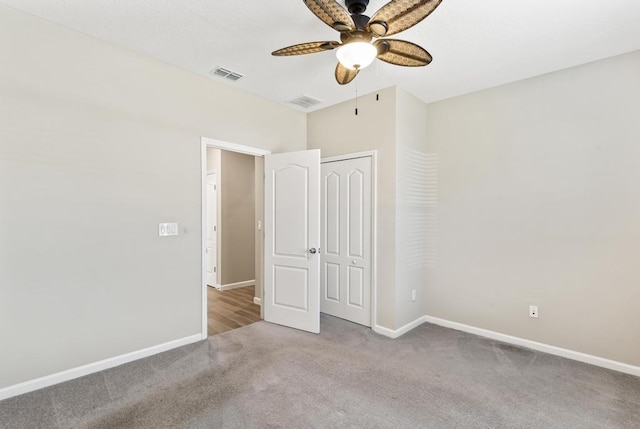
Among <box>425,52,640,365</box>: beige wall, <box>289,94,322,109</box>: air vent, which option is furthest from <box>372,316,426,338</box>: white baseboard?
<box>289,94,322,109</box>: air vent

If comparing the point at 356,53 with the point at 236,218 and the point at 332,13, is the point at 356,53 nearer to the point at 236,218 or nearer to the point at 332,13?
the point at 332,13

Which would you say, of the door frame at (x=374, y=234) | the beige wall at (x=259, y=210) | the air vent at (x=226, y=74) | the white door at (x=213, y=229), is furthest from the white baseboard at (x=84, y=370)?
the air vent at (x=226, y=74)

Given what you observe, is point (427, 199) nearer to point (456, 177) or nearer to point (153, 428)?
point (456, 177)

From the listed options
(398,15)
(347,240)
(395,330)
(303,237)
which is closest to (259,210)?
(303,237)

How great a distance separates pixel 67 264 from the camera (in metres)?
2.42

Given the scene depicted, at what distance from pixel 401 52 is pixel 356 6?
423 mm

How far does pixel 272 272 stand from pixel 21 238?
2.30 metres

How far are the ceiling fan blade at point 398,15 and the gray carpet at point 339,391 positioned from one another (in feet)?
8.00

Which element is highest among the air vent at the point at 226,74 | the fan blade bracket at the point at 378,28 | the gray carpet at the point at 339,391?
the air vent at the point at 226,74

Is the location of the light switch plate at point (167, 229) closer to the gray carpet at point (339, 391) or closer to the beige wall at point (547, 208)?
the gray carpet at point (339, 391)

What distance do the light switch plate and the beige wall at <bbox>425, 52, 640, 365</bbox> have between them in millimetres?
2991

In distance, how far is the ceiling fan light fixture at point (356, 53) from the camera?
1.92 meters

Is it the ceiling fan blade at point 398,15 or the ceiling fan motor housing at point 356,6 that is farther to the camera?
the ceiling fan motor housing at point 356,6

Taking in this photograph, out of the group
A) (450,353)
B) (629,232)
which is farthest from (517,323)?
(629,232)
